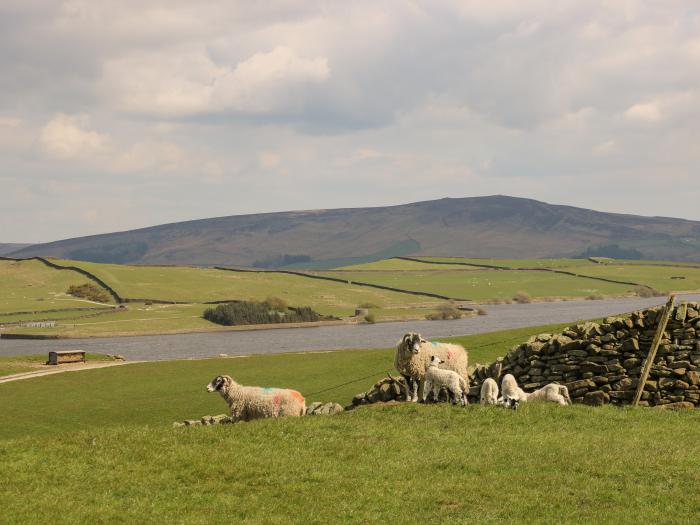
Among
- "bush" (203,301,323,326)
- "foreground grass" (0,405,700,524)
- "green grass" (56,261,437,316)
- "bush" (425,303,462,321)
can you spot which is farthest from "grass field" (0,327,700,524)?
"green grass" (56,261,437,316)

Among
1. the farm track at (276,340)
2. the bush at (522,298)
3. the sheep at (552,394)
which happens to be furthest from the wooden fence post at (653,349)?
the bush at (522,298)

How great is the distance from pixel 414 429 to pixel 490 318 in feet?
416

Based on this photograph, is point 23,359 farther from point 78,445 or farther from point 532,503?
point 532,503

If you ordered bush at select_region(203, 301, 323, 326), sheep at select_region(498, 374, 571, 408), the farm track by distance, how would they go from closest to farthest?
sheep at select_region(498, 374, 571, 408) → the farm track → bush at select_region(203, 301, 323, 326)

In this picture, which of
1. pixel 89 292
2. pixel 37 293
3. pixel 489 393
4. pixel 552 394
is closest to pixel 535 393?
pixel 552 394

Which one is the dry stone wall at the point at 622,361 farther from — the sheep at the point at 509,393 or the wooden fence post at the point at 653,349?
the sheep at the point at 509,393

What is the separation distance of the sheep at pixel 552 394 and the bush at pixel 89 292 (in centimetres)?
16046

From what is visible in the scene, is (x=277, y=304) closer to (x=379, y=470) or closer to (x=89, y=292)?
(x=89, y=292)

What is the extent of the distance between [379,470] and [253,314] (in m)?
144

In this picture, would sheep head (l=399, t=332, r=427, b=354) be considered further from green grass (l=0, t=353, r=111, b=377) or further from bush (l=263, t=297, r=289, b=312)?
bush (l=263, t=297, r=289, b=312)

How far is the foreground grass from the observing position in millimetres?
14367

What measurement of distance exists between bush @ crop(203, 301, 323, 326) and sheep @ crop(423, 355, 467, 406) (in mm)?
129367

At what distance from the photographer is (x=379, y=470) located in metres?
16.9

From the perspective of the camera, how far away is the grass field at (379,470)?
1438 cm
